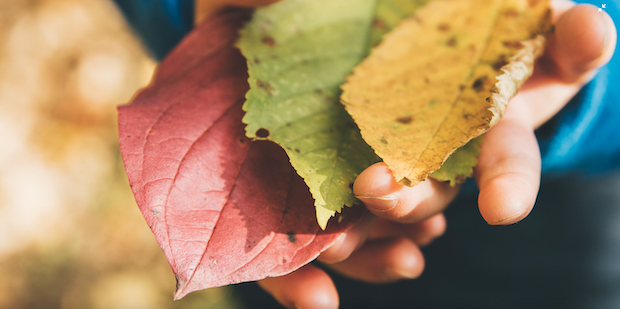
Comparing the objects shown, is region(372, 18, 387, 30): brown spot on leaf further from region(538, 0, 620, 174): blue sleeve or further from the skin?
region(538, 0, 620, 174): blue sleeve

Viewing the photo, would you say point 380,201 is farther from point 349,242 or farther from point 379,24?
point 379,24

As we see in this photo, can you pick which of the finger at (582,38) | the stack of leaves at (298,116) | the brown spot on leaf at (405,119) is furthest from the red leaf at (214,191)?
the finger at (582,38)

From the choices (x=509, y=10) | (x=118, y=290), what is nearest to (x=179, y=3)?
(x=509, y=10)

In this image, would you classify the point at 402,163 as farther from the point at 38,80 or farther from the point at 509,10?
the point at 38,80

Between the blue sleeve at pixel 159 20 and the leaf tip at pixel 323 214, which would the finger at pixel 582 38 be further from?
the blue sleeve at pixel 159 20

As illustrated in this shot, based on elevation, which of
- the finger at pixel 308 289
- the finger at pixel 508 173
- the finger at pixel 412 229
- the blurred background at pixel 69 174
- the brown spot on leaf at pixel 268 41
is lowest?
the blurred background at pixel 69 174

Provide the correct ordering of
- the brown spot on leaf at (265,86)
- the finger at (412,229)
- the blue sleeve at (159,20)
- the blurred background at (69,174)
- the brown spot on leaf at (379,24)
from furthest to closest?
the blurred background at (69,174) → the blue sleeve at (159,20) → the finger at (412,229) → the brown spot on leaf at (379,24) → the brown spot on leaf at (265,86)

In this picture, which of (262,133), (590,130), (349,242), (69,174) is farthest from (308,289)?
(69,174)
